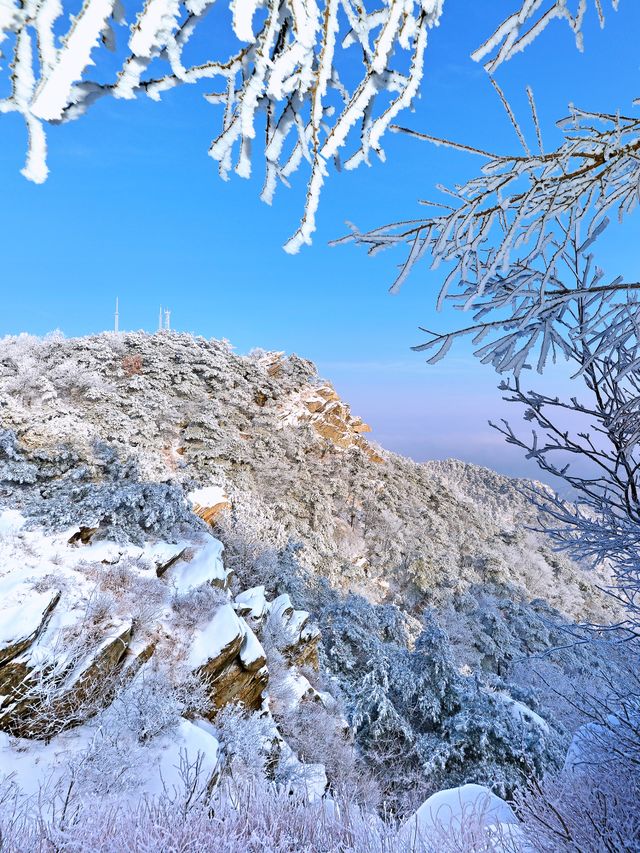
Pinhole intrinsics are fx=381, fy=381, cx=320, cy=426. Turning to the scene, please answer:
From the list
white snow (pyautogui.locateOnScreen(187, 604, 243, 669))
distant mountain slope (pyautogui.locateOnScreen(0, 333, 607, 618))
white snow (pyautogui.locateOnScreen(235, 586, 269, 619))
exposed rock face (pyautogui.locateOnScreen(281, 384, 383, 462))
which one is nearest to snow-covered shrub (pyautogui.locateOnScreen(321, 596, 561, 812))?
white snow (pyautogui.locateOnScreen(235, 586, 269, 619))

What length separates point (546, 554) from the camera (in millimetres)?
18094

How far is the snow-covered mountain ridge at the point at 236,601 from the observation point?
4094mm

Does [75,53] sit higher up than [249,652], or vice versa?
[75,53]

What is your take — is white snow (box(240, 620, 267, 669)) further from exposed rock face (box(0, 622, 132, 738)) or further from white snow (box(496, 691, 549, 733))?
white snow (box(496, 691, 549, 733))

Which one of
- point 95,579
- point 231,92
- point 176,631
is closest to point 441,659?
point 176,631

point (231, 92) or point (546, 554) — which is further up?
point (231, 92)

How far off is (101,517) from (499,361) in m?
6.65

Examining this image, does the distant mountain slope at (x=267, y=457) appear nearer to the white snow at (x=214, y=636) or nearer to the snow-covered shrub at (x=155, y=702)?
the white snow at (x=214, y=636)

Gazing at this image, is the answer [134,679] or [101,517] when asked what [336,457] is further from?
[134,679]

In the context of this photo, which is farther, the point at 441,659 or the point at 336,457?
the point at 336,457

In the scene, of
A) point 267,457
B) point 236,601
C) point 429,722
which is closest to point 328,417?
point 267,457

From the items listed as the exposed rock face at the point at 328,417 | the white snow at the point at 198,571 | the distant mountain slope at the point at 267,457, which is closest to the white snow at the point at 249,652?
the white snow at the point at 198,571

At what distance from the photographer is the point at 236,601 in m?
6.82

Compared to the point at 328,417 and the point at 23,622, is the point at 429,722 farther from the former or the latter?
the point at 328,417
